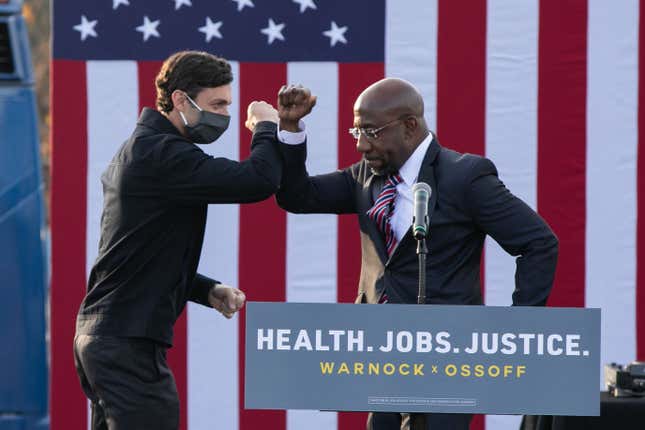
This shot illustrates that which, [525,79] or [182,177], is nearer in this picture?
[182,177]

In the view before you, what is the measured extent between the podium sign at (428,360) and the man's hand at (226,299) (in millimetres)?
677

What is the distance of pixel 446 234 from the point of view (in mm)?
3338

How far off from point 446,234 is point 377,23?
1.79 m

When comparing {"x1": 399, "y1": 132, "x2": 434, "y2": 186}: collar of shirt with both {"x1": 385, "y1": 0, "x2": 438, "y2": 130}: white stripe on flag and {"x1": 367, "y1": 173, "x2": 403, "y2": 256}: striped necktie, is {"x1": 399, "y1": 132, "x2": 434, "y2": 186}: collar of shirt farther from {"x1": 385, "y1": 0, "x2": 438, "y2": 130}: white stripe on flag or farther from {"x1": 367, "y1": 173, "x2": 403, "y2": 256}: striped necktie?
{"x1": 385, "y1": 0, "x2": 438, "y2": 130}: white stripe on flag

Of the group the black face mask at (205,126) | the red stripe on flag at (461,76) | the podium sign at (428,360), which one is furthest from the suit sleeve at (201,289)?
the red stripe on flag at (461,76)

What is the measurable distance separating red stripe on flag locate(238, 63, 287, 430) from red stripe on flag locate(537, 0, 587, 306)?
1094 mm

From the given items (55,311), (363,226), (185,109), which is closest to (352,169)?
(363,226)

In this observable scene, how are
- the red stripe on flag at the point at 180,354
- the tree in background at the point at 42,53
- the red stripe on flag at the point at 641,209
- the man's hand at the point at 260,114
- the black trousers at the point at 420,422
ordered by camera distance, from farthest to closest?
the tree in background at the point at 42,53 < the red stripe on flag at the point at 180,354 < the red stripe on flag at the point at 641,209 < the man's hand at the point at 260,114 < the black trousers at the point at 420,422

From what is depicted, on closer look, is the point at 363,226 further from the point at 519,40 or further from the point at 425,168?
the point at 519,40

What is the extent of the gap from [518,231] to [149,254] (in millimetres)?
1045

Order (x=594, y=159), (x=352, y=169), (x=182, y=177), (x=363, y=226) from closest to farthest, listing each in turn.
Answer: (x=182, y=177), (x=363, y=226), (x=352, y=169), (x=594, y=159)

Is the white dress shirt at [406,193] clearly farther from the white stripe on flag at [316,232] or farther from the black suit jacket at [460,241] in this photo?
the white stripe on flag at [316,232]

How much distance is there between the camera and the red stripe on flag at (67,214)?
4.92 m

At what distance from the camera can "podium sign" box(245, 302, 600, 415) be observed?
270 centimetres
